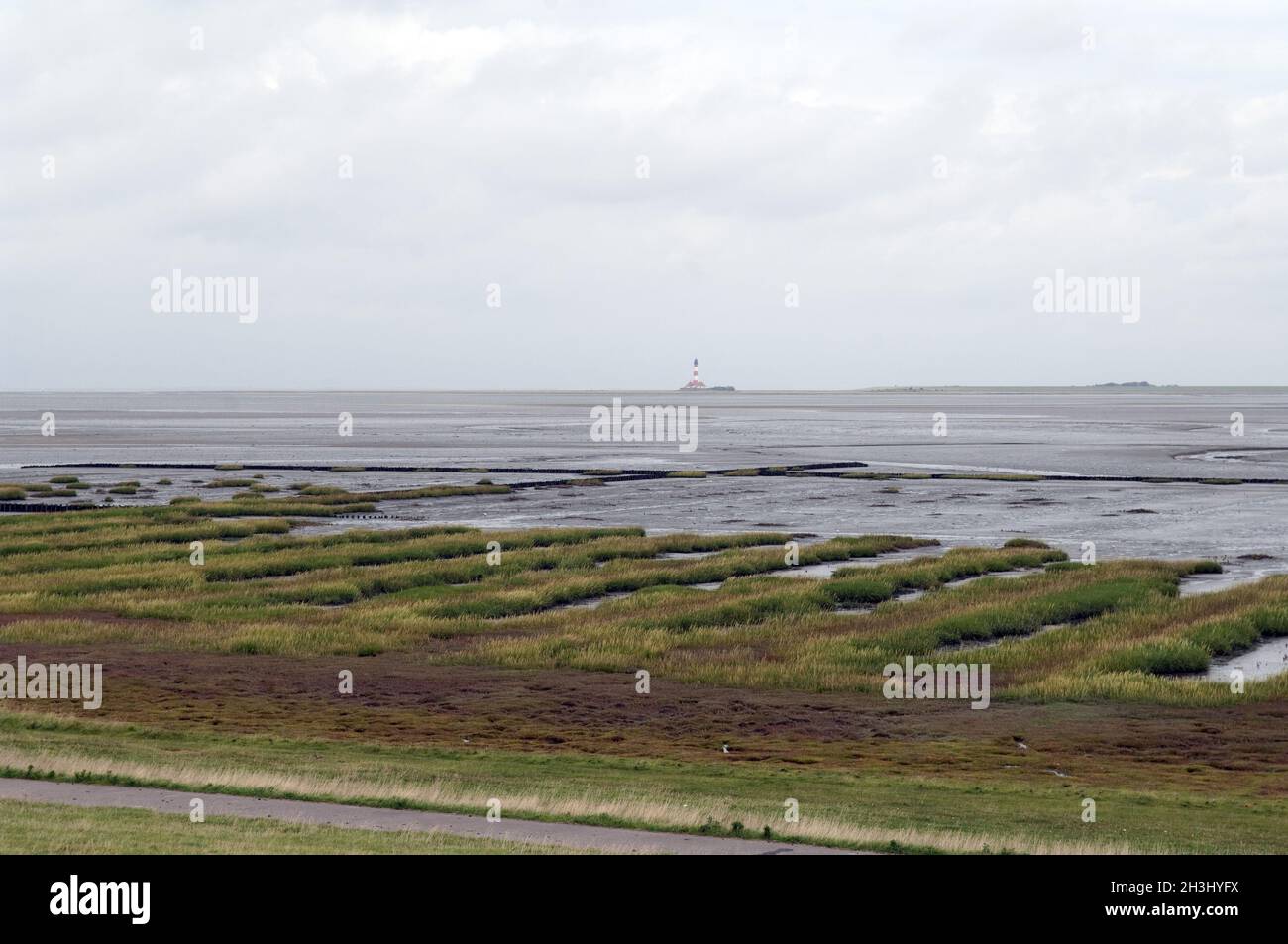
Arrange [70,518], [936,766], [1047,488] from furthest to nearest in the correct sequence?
[1047,488], [70,518], [936,766]

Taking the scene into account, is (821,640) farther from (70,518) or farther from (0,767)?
(70,518)

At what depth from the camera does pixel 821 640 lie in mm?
38031

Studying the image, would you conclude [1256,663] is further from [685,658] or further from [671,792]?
[671,792]

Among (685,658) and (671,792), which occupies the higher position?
(671,792)

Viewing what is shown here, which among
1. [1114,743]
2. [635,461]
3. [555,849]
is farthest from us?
[635,461]

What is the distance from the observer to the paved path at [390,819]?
620 inches

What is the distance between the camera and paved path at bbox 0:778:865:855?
15.8m

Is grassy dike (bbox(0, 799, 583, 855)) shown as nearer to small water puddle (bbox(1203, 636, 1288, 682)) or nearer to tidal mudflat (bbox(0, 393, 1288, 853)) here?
tidal mudflat (bbox(0, 393, 1288, 853))

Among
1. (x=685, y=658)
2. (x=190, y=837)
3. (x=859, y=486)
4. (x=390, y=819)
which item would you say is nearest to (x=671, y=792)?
(x=390, y=819)

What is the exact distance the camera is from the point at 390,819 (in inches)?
673
